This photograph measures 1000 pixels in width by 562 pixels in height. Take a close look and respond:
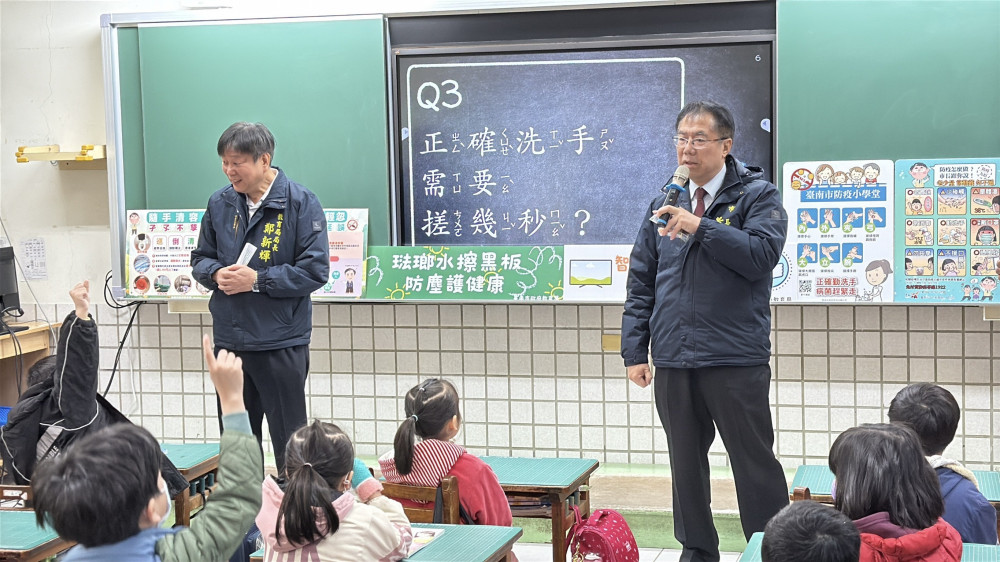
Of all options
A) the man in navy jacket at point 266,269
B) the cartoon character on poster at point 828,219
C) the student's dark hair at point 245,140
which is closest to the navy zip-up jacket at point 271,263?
the man in navy jacket at point 266,269

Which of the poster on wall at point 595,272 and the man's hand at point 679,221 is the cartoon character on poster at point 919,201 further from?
the man's hand at point 679,221

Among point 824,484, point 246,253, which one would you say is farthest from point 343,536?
point 246,253

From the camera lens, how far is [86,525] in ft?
5.37

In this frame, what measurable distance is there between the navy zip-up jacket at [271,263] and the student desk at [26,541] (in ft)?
4.02

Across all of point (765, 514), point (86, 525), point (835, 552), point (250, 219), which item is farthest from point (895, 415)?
point (250, 219)

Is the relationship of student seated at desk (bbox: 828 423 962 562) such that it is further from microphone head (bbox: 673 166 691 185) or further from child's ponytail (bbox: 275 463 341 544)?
microphone head (bbox: 673 166 691 185)

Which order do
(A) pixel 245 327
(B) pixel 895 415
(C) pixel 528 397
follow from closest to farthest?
1. (B) pixel 895 415
2. (A) pixel 245 327
3. (C) pixel 528 397

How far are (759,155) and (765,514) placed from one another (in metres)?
1.81

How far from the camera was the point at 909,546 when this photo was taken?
1946 mm

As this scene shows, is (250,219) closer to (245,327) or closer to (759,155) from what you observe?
(245,327)

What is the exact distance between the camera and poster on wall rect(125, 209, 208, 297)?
5051 mm

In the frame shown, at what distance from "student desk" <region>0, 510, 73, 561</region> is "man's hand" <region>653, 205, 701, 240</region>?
69.5 inches

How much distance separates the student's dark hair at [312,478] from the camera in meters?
2.10

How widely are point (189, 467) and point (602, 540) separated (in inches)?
53.0
